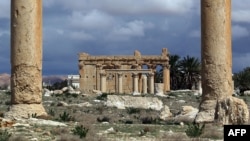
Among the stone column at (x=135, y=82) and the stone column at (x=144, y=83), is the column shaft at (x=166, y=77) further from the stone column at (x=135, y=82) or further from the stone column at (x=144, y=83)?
the stone column at (x=144, y=83)

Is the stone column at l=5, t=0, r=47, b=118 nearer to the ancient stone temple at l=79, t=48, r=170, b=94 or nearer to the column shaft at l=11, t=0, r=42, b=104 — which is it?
the column shaft at l=11, t=0, r=42, b=104

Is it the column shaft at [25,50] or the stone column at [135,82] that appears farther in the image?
the stone column at [135,82]

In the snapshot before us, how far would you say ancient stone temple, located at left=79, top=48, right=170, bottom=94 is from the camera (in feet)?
219

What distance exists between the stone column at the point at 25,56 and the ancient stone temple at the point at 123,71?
4432 cm

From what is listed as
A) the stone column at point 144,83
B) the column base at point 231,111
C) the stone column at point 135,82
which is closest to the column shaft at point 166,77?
the stone column at point 135,82

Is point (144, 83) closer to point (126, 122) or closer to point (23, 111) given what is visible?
point (126, 122)

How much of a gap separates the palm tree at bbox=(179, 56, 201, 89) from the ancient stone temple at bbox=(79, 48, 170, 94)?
12.1ft

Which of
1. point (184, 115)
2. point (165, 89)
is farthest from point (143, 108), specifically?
point (165, 89)

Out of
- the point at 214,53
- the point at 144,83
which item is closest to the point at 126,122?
the point at 214,53

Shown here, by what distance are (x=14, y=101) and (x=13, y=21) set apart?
8.87ft

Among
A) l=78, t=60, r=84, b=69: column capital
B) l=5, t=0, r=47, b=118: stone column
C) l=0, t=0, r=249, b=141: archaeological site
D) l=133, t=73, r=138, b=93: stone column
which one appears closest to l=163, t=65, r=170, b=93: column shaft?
l=133, t=73, r=138, b=93: stone column

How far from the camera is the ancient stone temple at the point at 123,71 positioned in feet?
219

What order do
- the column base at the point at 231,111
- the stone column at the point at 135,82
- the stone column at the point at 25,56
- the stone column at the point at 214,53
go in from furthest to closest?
the stone column at the point at 135,82, the stone column at the point at 214,53, the stone column at the point at 25,56, the column base at the point at 231,111

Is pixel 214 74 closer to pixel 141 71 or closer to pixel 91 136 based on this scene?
pixel 91 136
